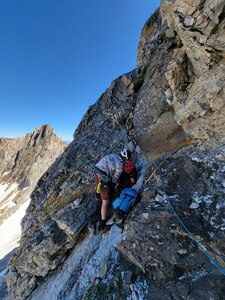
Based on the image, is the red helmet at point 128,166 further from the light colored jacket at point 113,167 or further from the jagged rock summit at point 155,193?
the jagged rock summit at point 155,193

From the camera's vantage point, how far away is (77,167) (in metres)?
13.2

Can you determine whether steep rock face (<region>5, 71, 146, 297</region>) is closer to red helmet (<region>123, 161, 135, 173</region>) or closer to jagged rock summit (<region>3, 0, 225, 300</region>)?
jagged rock summit (<region>3, 0, 225, 300</region>)

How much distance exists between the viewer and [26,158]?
137 meters

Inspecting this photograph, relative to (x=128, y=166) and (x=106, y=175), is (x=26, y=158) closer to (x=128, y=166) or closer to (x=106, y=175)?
(x=106, y=175)

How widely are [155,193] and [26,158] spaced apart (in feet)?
472

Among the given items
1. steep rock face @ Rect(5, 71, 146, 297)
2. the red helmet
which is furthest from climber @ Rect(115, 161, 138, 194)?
steep rock face @ Rect(5, 71, 146, 297)

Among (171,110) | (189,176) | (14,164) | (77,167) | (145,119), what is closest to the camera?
(189,176)

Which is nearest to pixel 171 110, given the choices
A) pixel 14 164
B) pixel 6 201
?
pixel 6 201

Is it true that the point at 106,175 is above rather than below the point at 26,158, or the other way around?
below

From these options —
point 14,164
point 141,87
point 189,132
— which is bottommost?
point 189,132

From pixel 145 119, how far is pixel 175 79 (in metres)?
2.99

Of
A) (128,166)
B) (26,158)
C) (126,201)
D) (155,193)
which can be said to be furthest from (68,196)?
(26,158)

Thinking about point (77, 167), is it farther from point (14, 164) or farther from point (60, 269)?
point (14, 164)

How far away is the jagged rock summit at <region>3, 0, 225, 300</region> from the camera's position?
6211 millimetres
